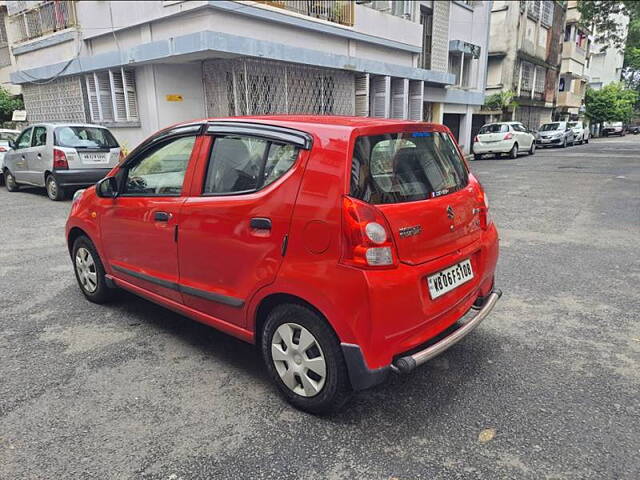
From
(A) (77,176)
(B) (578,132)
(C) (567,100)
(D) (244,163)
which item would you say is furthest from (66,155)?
(C) (567,100)

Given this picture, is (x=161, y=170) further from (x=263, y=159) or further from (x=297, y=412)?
(x=297, y=412)

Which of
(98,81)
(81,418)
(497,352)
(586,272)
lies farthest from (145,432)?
(98,81)

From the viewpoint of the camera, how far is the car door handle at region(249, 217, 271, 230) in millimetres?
2771

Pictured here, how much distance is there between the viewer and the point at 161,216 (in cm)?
345

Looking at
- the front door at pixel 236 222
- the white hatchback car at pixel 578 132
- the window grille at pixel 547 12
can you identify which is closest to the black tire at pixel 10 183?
the front door at pixel 236 222

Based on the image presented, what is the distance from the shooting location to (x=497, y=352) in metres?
3.55

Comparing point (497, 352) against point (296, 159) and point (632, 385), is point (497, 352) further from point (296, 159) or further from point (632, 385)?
point (296, 159)

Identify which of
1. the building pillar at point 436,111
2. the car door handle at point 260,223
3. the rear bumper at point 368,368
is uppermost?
the building pillar at point 436,111

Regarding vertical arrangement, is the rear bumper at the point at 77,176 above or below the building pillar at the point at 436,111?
below

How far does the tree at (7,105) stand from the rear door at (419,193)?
67.0 ft

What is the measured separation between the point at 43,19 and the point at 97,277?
1546cm

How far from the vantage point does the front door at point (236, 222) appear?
108 inches

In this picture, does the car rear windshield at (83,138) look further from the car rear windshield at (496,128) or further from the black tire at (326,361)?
the car rear windshield at (496,128)

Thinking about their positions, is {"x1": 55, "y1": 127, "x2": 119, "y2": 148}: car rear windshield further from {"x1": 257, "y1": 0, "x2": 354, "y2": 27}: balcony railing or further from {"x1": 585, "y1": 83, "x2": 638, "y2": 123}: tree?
{"x1": 585, "y1": 83, "x2": 638, "y2": 123}: tree
